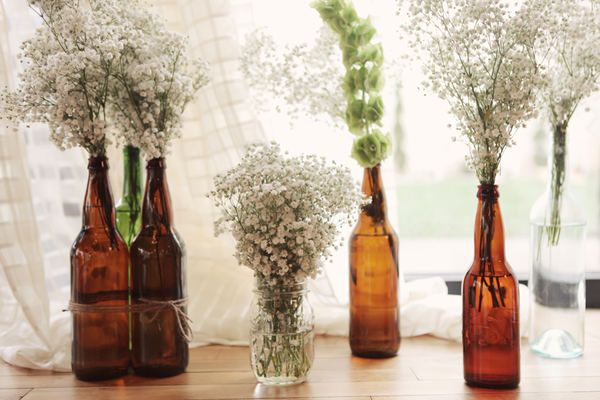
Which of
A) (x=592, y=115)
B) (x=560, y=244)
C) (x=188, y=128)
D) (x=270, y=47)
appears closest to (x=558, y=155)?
(x=560, y=244)

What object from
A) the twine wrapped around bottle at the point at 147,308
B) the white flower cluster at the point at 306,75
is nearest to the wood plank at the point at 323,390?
the twine wrapped around bottle at the point at 147,308

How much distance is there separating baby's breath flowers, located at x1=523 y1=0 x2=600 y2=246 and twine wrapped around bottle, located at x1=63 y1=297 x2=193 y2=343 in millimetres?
629

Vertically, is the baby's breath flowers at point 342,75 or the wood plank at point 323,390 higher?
the baby's breath flowers at point 342,75

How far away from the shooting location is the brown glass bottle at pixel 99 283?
1.08m

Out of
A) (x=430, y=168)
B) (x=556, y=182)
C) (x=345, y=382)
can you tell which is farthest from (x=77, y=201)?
(x=430, y=168)

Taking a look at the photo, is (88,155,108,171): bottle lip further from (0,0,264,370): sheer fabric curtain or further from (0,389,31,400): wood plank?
(0,389,31,400): wood plank

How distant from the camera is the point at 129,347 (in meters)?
1.15

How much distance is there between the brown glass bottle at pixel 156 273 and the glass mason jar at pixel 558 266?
610 millimetres

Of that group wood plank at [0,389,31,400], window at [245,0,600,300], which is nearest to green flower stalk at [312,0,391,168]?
window at [245,0,600,300]

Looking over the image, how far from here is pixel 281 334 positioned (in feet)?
3.47

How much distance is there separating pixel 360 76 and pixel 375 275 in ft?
1.11

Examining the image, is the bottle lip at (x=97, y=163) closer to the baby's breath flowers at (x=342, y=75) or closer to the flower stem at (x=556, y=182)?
the baby's breath flowers at (x=342, y=75)

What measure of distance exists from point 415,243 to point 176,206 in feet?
11.3

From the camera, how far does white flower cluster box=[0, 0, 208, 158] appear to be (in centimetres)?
99
